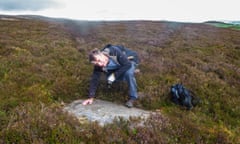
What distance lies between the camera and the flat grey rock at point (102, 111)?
646 cm

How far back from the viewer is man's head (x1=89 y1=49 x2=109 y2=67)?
7.12 metres

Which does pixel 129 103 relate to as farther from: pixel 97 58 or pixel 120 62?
pixel 97 58

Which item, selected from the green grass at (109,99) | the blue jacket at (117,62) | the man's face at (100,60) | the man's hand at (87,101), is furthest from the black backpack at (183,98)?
the man's hand at (87,101)

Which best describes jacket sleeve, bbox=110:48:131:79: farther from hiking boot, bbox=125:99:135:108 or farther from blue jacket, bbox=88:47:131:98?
hiking boot, bbox=125:99:135:108

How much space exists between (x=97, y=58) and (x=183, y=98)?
116 inches

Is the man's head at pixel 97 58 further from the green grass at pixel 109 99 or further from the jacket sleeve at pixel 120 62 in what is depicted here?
the green grass at pixel 109 99


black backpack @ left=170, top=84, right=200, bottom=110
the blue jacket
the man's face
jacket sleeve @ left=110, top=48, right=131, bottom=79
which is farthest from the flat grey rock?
black backpack @ left=170, top=84, right=200, bottom=110

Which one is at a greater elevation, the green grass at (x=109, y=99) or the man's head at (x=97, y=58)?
the man's head at (x=97, y=58)

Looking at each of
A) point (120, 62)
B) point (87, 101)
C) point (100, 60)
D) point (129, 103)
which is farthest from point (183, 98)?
point (87, 101)

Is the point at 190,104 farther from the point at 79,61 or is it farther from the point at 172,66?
the point at 79,61

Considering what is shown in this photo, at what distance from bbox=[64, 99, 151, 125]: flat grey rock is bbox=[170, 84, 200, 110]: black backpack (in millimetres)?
1303

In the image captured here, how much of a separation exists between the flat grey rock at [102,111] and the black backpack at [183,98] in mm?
1303

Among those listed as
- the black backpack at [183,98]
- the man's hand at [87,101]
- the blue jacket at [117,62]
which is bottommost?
the black backpack at [183,98]

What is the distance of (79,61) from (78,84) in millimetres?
3505
